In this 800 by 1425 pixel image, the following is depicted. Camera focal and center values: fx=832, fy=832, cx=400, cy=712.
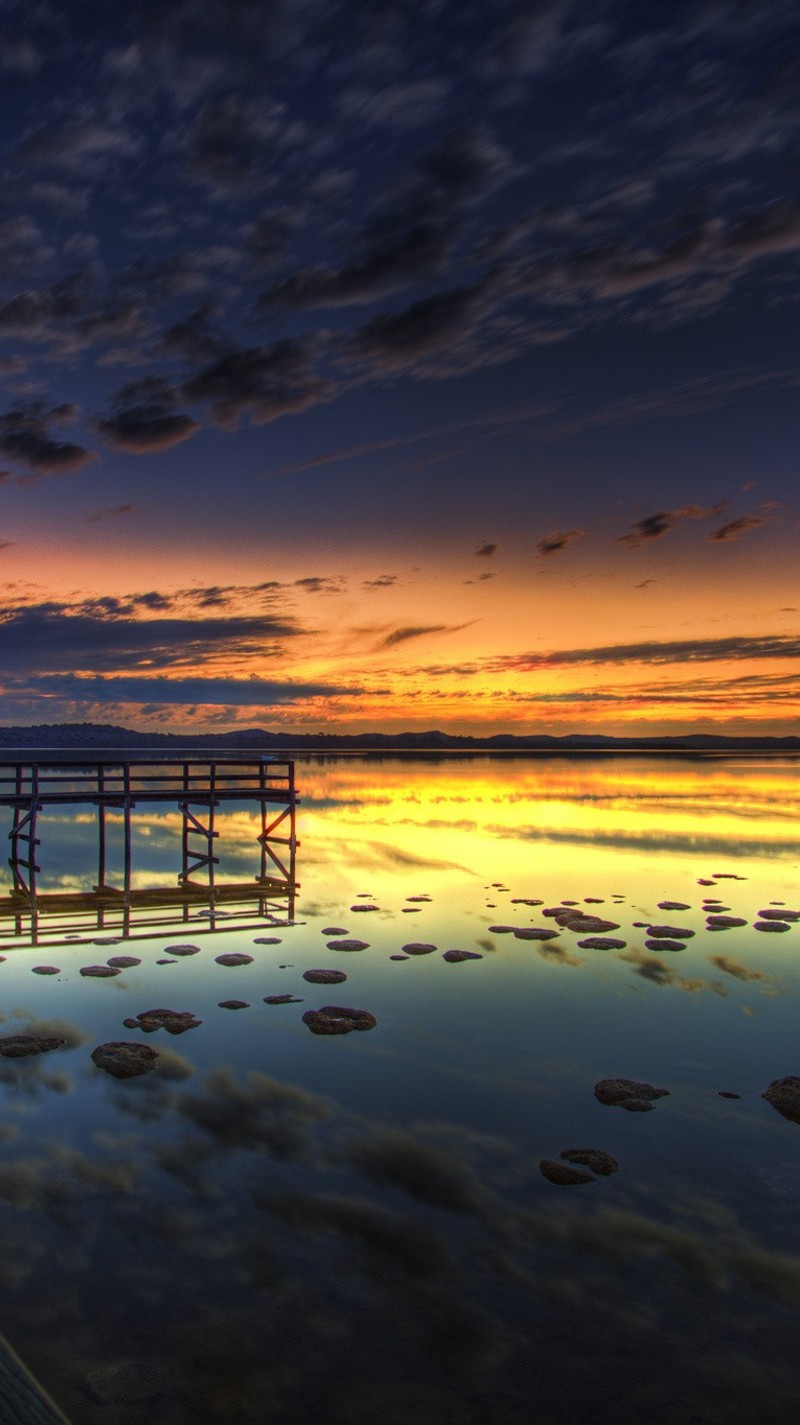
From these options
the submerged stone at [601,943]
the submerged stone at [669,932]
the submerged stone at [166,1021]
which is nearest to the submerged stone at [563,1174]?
the submerged stone at [166,1021]

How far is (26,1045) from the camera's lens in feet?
36.8

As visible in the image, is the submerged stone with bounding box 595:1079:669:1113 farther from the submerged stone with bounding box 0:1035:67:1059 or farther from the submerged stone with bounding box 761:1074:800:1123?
the submerged stone with bounding box 0:1035:67:1059

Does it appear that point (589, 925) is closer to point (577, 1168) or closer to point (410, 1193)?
point (577, 1168)

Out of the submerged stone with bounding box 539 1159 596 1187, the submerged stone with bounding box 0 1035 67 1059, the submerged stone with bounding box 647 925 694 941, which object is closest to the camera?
the submerged stone with bounding box 539 1159 596 1187

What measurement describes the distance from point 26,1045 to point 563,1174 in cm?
736

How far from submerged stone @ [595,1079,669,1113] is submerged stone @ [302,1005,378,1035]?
3677mm

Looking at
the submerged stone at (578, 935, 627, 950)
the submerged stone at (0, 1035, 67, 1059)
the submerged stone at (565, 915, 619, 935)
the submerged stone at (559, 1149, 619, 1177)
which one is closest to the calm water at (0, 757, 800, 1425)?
the submerged stone at (559, 1149, 619, 1177)

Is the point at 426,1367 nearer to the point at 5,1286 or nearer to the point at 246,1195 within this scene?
the point at 246,1195

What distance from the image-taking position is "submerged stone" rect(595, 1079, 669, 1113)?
31.4 ft

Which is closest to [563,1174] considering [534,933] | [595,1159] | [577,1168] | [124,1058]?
[577,1168]

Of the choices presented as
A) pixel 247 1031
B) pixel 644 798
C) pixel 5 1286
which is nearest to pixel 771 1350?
pixel 5 1286

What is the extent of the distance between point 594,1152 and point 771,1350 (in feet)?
9.04

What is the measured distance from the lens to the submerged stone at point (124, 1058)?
10.4 m

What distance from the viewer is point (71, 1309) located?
6.03 m
